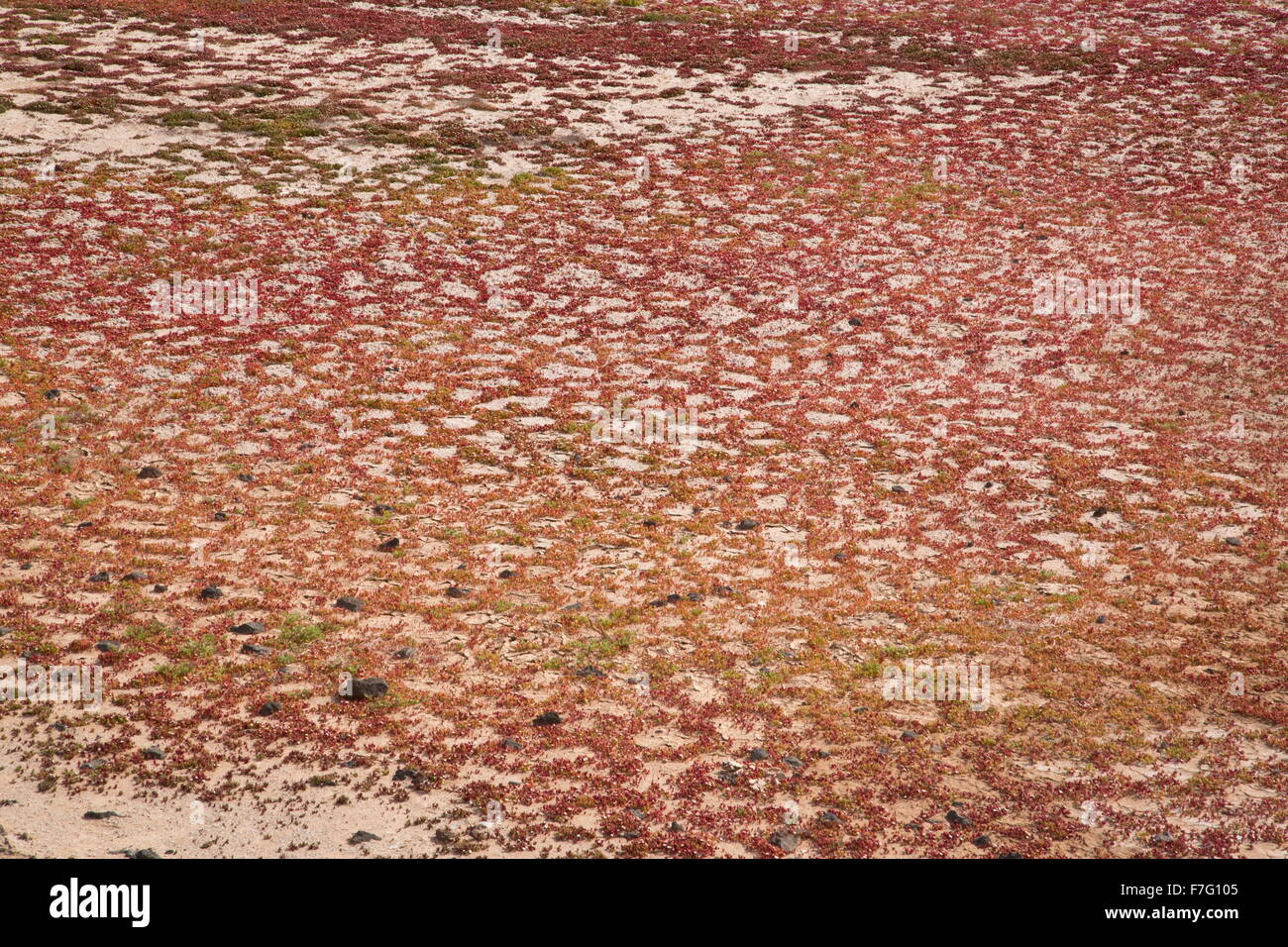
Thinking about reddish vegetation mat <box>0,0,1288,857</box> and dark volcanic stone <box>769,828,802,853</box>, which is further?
reddish vegetation mat <box>0,0,1288,857</box>

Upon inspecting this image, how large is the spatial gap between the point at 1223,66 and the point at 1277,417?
28386 millimetres

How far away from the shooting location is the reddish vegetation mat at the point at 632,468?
10.2m

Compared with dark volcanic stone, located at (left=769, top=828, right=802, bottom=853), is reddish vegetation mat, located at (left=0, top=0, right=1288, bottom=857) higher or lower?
higher

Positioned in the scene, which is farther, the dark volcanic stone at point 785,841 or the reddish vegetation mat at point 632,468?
the reddish vegetation mat at point 632,468

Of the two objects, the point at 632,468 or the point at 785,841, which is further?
the point at 632,468

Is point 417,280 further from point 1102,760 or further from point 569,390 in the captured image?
point 1102,760

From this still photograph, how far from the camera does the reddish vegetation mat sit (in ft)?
33.5

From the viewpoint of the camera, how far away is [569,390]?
19328 mm

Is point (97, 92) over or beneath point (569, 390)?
over

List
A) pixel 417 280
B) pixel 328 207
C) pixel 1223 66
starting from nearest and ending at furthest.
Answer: pixel 417 280
pixel 328 207
pixel 1223 66

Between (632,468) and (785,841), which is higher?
(632,468)

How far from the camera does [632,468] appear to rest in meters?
16.8

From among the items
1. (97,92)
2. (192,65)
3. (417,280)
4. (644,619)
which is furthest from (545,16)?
Answer: (644,619)

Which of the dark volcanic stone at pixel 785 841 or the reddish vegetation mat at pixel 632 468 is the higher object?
the reddish vegetation mat at pixel 632 468
